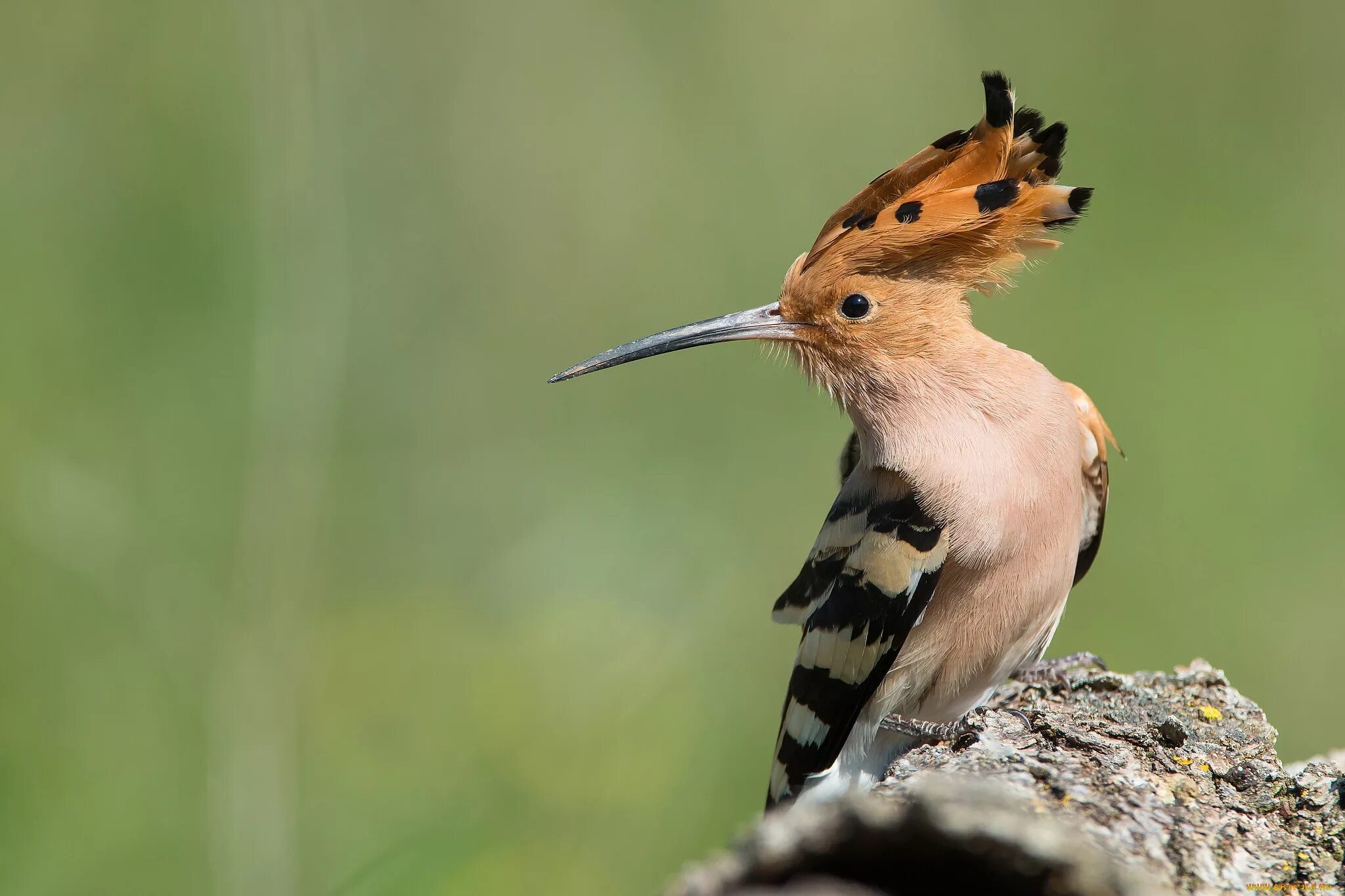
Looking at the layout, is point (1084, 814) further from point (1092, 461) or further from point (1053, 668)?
point (1092, 461)

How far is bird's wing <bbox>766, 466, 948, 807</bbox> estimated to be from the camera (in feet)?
10.1

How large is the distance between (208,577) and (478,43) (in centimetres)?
309

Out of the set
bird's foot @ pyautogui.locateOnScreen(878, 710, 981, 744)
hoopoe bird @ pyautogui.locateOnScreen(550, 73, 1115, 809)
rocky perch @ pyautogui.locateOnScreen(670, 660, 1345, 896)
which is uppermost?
hoopoe bird @ pyautogui.locateOnScreen(550, 73, 1115, 809)

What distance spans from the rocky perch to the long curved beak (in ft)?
3.72

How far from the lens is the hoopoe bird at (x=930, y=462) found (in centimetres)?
308

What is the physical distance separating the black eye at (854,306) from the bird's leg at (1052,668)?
1.00 metres

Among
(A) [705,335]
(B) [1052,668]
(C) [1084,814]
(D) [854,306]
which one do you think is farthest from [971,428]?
(C) [1084,814]

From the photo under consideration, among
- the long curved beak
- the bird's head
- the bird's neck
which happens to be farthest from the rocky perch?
the long curved beak

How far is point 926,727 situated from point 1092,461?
962 mm

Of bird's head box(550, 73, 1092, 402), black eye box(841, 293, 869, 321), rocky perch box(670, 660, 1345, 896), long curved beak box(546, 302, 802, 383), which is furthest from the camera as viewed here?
long curved beak box(546, 302, 802, 383)

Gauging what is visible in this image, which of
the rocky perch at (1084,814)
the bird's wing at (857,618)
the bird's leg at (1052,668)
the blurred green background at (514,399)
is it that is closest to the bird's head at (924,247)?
the bird's wing at (857,618)

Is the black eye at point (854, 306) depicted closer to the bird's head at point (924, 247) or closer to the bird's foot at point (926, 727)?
the bird's head at point (924, 247)

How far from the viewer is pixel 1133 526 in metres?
5.56

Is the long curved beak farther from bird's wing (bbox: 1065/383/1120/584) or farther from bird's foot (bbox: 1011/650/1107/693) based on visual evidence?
bird's foot (bbox: 1011/650/1107/693)
